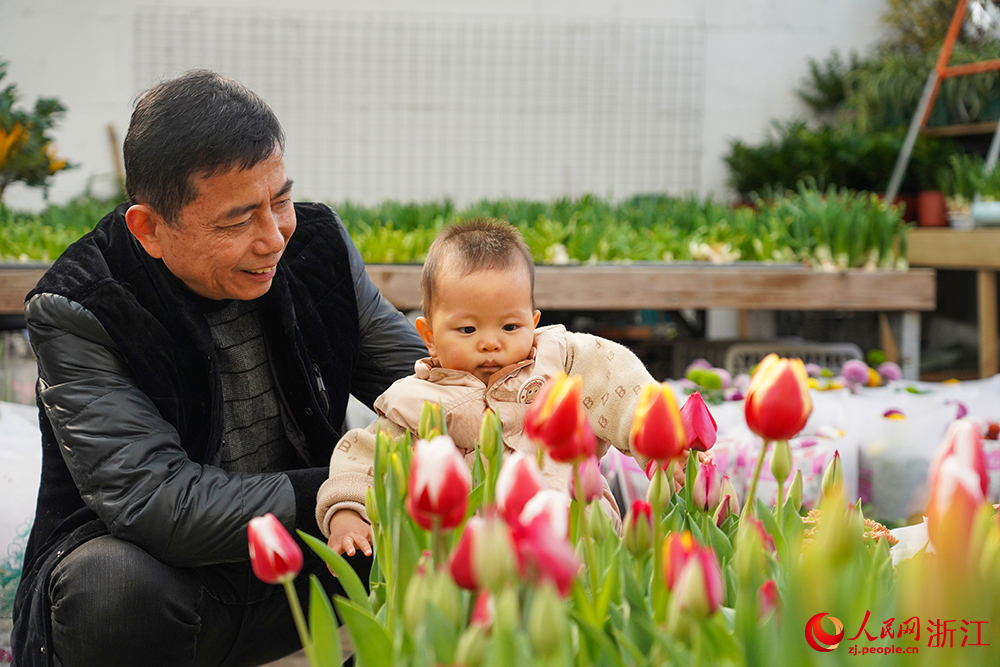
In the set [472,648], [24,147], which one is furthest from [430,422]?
[24,147]

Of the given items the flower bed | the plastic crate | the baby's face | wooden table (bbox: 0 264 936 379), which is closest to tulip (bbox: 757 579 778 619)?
the flower bed

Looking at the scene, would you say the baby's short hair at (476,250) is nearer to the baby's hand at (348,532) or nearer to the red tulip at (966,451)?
the baby's hand at (348,532)

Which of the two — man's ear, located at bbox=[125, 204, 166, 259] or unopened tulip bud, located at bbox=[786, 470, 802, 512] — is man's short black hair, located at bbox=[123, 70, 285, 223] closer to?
man's ear, located at bbox=[125, 204, 166, 259]

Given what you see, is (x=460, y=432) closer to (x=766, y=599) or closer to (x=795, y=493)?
(x=795, y=493)

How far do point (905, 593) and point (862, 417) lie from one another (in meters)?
1.65

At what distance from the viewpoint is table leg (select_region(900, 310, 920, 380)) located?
2.71m

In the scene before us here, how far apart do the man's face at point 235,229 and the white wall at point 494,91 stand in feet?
17.5

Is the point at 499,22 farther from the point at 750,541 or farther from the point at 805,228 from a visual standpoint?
the point at 750,541

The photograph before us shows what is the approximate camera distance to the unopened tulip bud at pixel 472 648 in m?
0.45

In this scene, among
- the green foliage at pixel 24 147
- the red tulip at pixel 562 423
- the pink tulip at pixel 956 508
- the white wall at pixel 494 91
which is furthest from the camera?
the white wall at pixel 494 91

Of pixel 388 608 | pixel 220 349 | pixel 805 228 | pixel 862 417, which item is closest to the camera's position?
pixel 388 608

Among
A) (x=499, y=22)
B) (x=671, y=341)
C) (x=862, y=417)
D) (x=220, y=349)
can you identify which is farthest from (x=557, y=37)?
(x=220, y=349)

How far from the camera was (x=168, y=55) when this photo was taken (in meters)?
6.42

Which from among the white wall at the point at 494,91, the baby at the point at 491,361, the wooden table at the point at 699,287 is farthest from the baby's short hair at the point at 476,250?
the white wall at the point at 494,91
